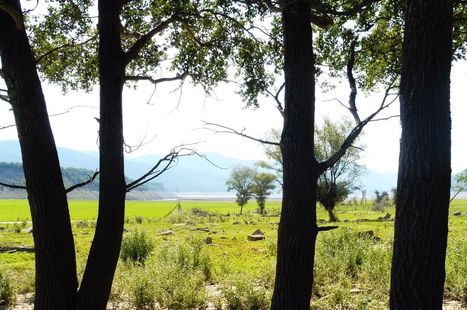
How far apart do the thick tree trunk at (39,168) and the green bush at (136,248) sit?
10.0 meters

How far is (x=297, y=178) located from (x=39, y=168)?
243cm

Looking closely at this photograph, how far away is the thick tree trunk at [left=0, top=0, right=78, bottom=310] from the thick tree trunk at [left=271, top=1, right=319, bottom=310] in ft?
6.86

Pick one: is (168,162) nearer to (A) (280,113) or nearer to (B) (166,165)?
(B) (166,165)

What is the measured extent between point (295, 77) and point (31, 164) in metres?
2.65

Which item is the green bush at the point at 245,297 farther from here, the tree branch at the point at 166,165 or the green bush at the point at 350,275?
the tree branch at the point at 166,165

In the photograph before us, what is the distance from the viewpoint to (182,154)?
4551mm

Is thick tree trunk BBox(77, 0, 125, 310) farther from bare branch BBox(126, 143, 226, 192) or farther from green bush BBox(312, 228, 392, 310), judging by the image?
green bush BBox(312, 228, 392, 310)

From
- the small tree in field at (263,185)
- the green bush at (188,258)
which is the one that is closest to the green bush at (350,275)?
the green bush at (188,258)

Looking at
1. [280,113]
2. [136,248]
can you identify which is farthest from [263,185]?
[280,113]

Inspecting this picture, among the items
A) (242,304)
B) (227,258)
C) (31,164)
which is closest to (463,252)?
(242,304)

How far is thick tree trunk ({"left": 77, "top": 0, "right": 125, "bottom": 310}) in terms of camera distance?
13.7ft

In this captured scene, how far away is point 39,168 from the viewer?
12.9 ft

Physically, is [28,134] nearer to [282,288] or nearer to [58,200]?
[58,200]

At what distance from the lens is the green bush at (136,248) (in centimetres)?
1404
